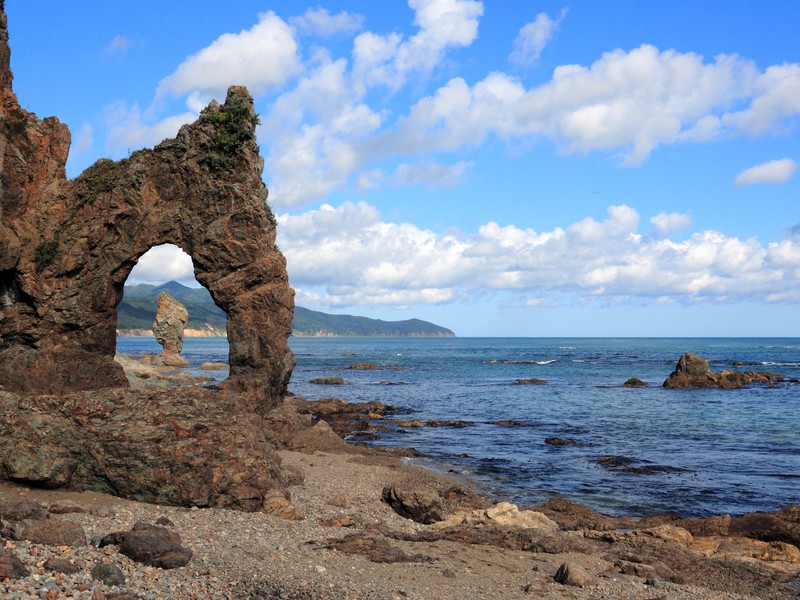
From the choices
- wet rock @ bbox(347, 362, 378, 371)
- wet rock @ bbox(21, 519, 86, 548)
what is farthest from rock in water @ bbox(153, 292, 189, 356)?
wet rock @ bbox(21, 519, 86, 548)

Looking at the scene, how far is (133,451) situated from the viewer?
14.1 m

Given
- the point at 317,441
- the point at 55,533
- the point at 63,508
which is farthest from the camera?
the point at 317,441

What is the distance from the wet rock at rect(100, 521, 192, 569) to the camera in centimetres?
981

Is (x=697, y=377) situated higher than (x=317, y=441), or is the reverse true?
(x=697, y=377)

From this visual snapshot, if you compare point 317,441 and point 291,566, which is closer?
point 291,566

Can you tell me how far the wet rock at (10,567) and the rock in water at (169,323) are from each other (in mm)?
84687

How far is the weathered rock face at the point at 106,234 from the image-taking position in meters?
21.5

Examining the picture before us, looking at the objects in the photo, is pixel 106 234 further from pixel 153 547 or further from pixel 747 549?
pixel 747 549

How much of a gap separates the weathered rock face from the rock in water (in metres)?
69.1

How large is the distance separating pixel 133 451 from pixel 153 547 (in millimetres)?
4644

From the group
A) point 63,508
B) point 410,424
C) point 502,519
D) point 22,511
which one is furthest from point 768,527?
point 410,424

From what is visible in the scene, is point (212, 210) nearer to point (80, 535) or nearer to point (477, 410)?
point (80, 535)

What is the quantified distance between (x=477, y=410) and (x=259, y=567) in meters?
37.6

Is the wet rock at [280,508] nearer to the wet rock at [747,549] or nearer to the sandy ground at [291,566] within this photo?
the sandy ground at [291,566]
